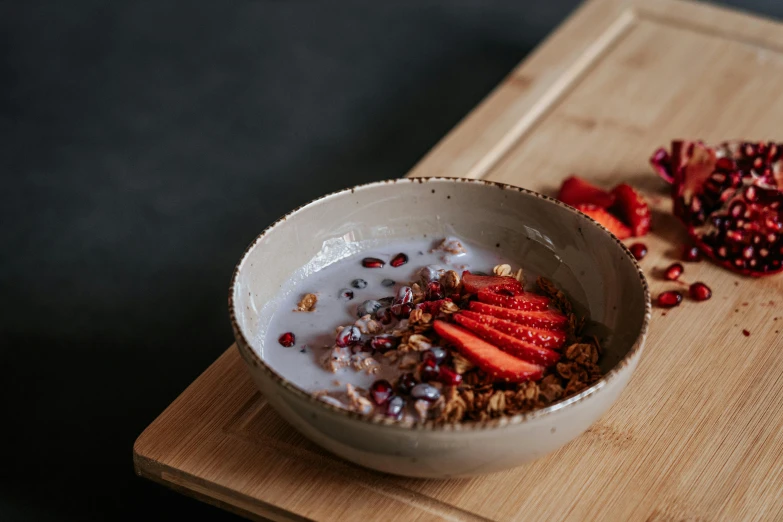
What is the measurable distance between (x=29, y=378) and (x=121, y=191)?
864mm

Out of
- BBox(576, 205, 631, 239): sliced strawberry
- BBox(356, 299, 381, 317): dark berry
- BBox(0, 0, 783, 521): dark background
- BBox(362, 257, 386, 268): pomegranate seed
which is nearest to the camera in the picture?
BBox(356, 299, 381, 317): dark berry

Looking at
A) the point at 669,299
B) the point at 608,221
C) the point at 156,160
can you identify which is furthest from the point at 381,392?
the point at 156,160

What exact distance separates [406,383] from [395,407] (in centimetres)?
5

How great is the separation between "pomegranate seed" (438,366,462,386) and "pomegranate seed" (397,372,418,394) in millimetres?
39

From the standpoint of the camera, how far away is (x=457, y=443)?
3.67ft

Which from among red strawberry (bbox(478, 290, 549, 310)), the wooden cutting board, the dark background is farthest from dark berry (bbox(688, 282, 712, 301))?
the dark background

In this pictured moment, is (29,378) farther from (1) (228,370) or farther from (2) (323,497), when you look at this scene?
(2) (323,497)

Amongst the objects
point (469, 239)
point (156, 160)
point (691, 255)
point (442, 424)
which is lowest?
point (156, 160)

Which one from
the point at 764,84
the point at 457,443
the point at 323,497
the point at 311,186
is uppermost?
the point at 457,443

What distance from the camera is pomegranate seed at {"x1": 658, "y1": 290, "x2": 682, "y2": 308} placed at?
5.40ft

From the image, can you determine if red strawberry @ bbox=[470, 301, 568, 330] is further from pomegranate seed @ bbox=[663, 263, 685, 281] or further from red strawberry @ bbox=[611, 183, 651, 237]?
red strawberry @ bbox=[611, 183, 651, 237]

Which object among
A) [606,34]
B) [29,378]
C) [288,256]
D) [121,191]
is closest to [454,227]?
[288,256]

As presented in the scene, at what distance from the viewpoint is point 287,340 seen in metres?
1.41

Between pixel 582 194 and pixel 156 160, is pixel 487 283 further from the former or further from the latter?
pixel 156 160
